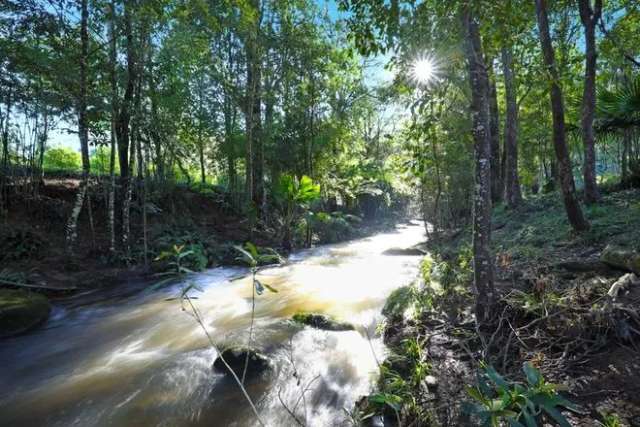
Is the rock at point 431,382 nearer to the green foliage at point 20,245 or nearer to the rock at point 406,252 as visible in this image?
the green foliage at point 20,245

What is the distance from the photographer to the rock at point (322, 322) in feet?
18.1

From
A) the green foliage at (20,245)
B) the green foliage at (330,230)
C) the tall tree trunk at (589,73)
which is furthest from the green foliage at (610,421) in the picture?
the green foliage at (330,230)

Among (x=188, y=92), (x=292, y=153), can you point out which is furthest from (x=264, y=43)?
(x=292, y=153)

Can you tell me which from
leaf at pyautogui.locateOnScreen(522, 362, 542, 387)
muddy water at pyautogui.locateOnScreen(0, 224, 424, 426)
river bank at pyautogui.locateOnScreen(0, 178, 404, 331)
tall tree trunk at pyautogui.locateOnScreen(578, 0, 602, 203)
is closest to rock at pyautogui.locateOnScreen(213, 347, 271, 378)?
muddy water at pyautogui.locateOnScreen(0, 224, 424, 426)

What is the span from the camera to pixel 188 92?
14.4 meters

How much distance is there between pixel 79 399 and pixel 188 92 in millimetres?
12896

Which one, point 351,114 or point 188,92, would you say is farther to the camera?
point 351,114

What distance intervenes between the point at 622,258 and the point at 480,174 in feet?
6.82

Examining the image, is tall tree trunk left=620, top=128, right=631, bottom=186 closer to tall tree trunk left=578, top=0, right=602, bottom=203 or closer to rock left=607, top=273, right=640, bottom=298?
tall tree trunk left=578, top=0, right=602, bottom=203

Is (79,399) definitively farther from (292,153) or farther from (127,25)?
(292,153)

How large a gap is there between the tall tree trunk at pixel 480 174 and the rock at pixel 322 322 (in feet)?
7.14

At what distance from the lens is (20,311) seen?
598 centimetres

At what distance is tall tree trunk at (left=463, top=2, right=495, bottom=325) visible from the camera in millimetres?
3879

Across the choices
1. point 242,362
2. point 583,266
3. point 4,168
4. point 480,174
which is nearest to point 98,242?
point 4,168
